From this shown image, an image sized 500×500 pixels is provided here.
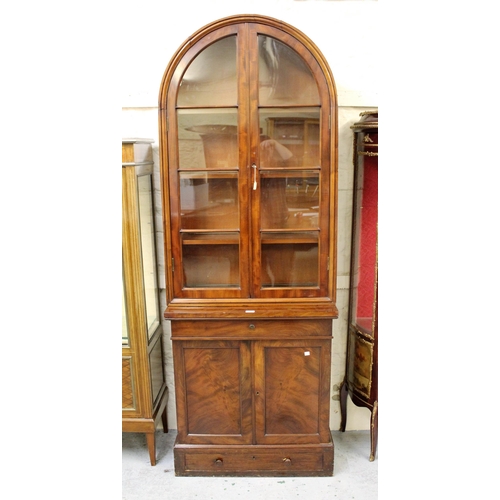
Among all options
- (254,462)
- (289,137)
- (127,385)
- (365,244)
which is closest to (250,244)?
(289,137)

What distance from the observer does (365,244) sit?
1.99m

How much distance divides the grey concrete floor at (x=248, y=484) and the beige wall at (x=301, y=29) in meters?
1.08

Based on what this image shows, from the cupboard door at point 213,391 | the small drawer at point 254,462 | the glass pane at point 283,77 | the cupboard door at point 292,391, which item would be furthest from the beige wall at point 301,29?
the small drawer at point 254,462

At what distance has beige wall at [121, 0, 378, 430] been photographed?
6.26 ft

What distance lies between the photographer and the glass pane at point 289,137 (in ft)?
5.66

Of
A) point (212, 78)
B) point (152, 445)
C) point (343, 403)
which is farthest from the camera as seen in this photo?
point (343, 403)

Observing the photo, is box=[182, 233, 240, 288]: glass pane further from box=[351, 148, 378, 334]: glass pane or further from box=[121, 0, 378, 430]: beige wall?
box=[351, 148, 378, 334]: glass pane

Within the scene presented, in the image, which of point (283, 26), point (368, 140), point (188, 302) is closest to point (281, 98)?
point (283, 26)

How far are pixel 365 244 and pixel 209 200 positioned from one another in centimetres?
72

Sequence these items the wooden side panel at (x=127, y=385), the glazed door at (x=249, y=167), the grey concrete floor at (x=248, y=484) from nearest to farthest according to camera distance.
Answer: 1. the glazed door at (x=249, y=167)
2. the grey concrete floor at (x=248, y=484)
3. the wooden side panel at (x=127, y=385)

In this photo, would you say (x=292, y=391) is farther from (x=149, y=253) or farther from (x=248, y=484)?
(x=149, y=253)

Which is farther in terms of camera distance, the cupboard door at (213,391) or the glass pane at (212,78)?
the cupboard door at (213,391)

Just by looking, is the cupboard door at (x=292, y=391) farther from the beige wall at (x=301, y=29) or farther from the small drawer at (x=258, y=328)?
the beige wall at (x=301, y=29)
